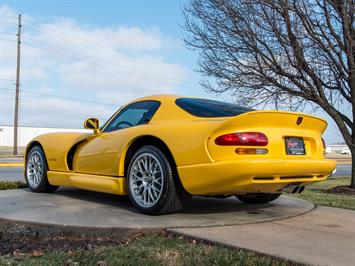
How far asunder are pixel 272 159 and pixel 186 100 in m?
1.33

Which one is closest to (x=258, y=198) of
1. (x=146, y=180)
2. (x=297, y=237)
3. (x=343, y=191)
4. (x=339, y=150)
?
(x=146, y=180)

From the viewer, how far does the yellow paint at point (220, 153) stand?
4500 mm

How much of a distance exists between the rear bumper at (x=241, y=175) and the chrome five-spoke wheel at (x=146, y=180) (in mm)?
354

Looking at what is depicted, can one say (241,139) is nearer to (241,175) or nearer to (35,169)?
(241,175)

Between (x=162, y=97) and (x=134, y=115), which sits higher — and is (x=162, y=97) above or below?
above

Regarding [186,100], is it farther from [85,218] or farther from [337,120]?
[337,120]

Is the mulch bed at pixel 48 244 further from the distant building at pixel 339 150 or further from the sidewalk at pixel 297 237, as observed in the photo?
the distant building at pixel 339 150

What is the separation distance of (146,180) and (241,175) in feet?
3.85

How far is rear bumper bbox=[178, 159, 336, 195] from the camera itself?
443 cm

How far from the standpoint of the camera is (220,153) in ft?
14.8

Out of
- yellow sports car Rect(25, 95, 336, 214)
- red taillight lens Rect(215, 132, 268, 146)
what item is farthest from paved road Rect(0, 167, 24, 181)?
red taillight lens Rect(215, 132, 268, 146)

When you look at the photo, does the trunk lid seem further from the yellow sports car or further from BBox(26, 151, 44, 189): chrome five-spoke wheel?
BBox(26, 151, 44, 189): chrome five-spoke wheel

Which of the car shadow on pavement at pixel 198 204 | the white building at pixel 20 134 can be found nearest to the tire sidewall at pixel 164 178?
the car shadow on pavement at pixel 198 204

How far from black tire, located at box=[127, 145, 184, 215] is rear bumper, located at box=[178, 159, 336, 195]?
18cm
